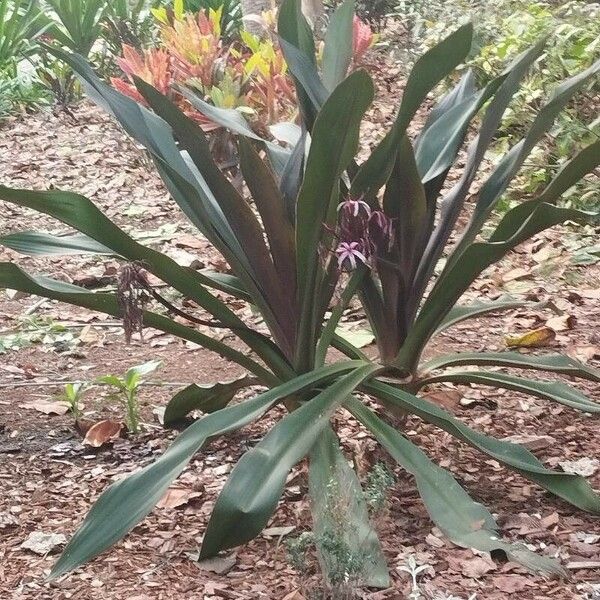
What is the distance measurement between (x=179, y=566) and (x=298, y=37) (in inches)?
50.4

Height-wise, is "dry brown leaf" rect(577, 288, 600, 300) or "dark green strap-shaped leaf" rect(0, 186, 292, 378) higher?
"dark green strap-shaped leaf" rect(0, 186, 292, 378)

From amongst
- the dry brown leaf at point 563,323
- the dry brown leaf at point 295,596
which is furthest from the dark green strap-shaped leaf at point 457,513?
the dry brown leaf at point 563,323

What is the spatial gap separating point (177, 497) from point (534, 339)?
1365mm

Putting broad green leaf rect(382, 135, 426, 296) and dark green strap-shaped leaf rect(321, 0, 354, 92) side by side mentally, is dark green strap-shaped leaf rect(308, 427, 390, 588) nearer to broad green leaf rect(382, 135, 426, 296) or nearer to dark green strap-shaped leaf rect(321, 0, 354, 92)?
broad green leaf rect(382, 135, 426, 296)

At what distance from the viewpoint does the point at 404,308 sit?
228 centimetres

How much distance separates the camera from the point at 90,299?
2.06 m

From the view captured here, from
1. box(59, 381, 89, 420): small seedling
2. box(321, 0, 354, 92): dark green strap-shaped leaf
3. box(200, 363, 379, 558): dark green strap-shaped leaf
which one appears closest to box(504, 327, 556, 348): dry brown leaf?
box(321, 0, 354, 92): dark green strap-shaped leaf

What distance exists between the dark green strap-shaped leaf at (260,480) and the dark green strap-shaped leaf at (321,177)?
26cm

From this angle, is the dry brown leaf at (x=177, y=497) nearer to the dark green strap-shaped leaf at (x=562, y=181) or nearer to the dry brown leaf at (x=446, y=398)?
the dry brown leaf at (x=446, y=398)

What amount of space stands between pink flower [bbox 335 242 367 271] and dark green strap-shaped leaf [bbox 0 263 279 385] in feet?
1.53

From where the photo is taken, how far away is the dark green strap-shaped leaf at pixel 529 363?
221cm

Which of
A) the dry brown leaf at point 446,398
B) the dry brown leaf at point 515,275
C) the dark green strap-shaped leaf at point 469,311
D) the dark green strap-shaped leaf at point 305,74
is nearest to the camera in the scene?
the dark green strap-shaped leaf at point 305,74

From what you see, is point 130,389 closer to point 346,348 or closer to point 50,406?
point 50,406

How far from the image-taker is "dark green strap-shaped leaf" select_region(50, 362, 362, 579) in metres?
1.56
